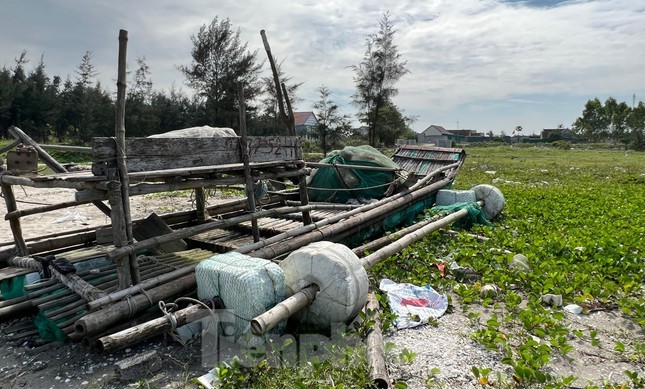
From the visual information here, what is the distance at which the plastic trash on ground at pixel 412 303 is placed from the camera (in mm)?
3975

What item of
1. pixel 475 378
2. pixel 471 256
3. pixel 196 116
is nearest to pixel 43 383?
pixel 475 378

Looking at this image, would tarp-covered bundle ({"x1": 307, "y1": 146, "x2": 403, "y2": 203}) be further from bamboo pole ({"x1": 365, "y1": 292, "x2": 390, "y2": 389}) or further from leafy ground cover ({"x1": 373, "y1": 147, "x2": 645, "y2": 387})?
bamboo pole ({"x1": 365, "y1": 292, "x2": 390, "y2": 389})

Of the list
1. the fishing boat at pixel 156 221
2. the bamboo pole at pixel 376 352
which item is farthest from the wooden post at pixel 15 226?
the bamboo pole at pixel 376 352

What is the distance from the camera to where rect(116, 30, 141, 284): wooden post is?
3725 millimetres

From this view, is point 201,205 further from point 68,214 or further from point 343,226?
point 68,214

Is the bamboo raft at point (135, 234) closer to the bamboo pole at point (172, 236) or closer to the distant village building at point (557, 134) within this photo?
the bamboo pole at point (172, 236)

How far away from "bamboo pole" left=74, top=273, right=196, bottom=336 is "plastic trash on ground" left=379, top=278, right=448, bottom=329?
2017 mm

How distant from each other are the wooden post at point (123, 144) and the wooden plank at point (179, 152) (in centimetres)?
7

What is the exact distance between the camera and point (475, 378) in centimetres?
308

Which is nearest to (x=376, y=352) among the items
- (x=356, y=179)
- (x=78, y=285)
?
(x=78, y=285)

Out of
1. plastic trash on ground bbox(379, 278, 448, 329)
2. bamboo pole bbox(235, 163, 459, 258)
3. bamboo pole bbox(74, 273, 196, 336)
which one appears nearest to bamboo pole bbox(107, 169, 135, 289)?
bamboo pole bbox(74, 273, 196, 336)

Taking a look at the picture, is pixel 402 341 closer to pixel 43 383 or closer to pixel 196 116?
pixel 43 383

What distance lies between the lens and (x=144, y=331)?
3.24m

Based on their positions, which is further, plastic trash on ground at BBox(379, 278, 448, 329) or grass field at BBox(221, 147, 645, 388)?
plastic trash on ground at BBox(379, 278, 448, 329)
